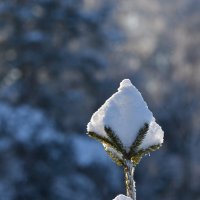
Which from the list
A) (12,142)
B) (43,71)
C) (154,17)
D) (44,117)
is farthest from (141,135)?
(154,17)

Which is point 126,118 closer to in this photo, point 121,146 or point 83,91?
point 121,146

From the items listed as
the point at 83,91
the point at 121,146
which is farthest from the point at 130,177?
the point at 83,91

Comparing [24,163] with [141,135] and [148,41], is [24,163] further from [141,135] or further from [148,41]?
[141,135]

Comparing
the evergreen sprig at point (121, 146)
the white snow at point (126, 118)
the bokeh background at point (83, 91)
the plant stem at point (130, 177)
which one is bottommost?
the plant stem at point (130, 177)

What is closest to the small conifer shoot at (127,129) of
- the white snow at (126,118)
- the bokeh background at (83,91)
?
the white snow at (126,118)

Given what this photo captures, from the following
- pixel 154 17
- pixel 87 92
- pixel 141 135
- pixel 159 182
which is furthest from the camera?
pixel 154 17

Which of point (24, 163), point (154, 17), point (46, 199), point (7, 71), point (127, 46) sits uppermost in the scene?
point (154, 17)

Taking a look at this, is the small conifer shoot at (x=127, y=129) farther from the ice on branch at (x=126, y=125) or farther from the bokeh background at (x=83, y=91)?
the bokeh background at (x=83, y=91)
